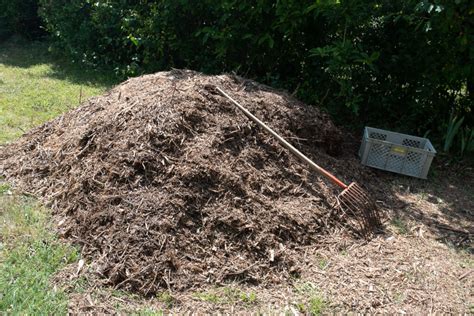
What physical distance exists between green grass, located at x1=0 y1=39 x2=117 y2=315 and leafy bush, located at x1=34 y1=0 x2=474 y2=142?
64.6 inches

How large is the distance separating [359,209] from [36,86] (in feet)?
19.1

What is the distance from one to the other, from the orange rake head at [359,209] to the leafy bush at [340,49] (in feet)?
6.58

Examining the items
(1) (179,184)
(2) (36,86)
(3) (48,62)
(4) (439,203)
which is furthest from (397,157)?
(3) (48,62)

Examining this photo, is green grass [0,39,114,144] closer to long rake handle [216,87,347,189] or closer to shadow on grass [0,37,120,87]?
shadow on grass [0,37,120,87]

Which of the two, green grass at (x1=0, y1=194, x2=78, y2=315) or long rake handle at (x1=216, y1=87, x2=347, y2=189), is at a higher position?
long rake handle at (x1=216, y1=87, x2=347, y2=189)

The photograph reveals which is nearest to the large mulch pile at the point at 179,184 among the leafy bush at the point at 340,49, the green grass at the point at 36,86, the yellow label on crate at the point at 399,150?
the yellow label on crate at the point at 399,150

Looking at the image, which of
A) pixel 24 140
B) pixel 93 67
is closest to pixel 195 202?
pixel 24 140

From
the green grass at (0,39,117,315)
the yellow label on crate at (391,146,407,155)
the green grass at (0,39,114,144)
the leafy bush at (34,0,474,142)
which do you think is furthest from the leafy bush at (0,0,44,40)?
the yellow label on crate at (391,146,407,155)

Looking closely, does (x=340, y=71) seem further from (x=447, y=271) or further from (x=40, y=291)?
(x=40, y=291)

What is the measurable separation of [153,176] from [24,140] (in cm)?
220

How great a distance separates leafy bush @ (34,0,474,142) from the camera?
5.38 metres

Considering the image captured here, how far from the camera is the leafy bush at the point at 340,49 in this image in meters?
5.38

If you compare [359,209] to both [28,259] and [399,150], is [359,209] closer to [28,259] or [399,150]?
[399,150]

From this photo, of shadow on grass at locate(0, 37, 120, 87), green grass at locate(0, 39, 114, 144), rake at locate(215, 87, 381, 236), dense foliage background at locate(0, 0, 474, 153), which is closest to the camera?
rake at locate(215, 87, 381, 236)
